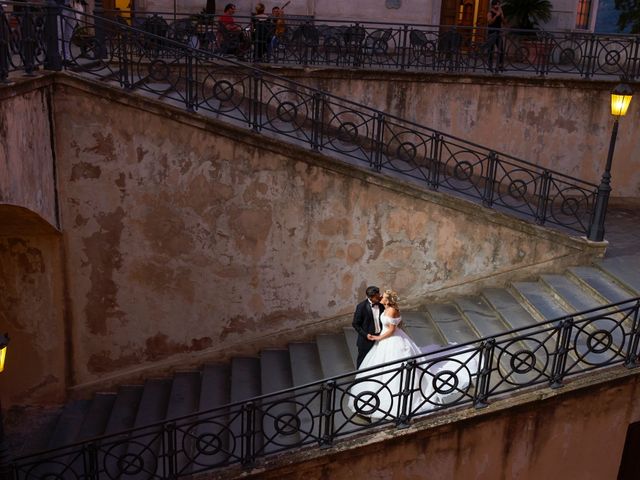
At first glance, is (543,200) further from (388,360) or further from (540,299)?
(388,360)

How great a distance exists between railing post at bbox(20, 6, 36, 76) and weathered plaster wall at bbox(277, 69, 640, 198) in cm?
473

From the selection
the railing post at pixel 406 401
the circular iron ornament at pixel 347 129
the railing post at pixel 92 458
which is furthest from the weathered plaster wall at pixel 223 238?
the railing post at pixel 92 458

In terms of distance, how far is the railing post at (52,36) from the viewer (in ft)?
29.2

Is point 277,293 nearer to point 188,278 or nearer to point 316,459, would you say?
point 188,278

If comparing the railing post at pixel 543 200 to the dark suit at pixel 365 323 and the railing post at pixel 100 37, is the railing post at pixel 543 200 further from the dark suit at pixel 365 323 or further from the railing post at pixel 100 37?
the railing post at pixel 100 37

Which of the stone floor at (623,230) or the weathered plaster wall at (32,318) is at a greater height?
the stone floor at (623,230)

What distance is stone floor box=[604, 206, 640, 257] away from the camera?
11.0 metres

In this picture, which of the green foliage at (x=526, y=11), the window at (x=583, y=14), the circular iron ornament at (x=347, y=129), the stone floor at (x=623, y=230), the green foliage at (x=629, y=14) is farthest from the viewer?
the window at (x=583, y=14)

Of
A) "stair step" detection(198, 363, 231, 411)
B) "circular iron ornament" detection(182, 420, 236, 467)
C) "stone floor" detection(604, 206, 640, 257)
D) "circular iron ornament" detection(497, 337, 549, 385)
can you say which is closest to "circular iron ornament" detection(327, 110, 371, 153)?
"stair step" detection(198, 363, 231, 411)

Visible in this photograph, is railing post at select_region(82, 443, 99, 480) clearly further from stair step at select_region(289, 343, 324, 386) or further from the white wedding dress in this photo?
stair step at select_region(289, 343, 324, 386)

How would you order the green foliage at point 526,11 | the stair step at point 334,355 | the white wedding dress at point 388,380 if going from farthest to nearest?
the green foliage at point 526,11 → the stair step at point 334,355 → the white wedding dress at point 388,380

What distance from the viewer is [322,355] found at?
10.1 metres

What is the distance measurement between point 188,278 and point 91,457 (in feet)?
11.8

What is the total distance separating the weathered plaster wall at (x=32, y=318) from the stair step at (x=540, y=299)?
6990mm
